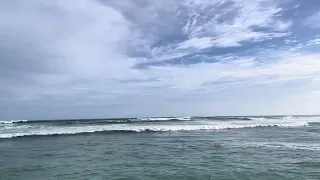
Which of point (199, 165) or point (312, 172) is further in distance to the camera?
point (199, 165)

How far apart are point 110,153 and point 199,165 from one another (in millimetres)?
6452

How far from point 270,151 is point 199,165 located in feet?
19.9

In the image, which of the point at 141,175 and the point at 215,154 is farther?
the point at 215,154

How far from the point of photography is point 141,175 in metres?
11.2

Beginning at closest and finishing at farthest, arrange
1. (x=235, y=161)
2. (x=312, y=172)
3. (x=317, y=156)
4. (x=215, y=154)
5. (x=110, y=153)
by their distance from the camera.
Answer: (x=312, y=172)
(x=235, y=161)
(x=317, y=156)
(x=215, y=154)
(x=110, y=153)

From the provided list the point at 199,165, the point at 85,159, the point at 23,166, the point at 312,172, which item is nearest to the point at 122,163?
the point at 85,159

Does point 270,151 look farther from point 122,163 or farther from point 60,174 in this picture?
point 60,174

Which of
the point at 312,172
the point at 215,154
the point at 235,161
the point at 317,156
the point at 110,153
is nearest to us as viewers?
the point at 312,172

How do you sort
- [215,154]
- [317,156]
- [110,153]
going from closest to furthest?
[317,156] < [215,154] < [110,153]

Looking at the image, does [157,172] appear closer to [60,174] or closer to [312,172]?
[60,174]

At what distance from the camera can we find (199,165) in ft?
42.4

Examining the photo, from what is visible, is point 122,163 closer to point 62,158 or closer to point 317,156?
point 62,158

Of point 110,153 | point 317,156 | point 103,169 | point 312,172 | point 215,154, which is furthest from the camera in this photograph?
point 110,153

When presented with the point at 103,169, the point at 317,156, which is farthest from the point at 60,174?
the point at 317,156
